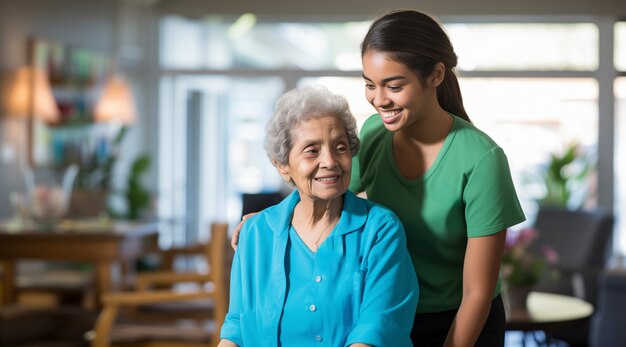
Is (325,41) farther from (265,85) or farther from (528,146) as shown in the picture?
(528,146)

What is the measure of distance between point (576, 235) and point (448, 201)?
5.40 m

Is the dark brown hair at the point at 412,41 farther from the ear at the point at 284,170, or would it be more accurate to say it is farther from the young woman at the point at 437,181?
the ear at the point at 284,170

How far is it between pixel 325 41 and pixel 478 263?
8063 mm

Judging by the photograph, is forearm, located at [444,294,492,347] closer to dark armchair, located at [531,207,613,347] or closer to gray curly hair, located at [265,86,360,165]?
gray curly hair, located at [265,86,360,165]

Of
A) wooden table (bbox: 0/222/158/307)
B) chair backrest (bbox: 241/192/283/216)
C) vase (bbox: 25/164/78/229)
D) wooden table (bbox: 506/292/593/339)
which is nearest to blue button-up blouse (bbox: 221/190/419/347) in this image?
chair backrest (bbox: 241/192/283/216)

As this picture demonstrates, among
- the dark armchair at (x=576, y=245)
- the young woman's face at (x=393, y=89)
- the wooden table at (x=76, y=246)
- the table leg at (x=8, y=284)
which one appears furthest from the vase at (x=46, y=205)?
the young woman's face at (x=393, y=89)

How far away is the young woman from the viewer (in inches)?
74.6

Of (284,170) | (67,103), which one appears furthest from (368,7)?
(284,170)

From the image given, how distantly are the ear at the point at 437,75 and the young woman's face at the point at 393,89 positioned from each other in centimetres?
2

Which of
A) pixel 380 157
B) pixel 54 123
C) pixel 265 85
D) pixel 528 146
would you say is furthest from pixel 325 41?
pixel 380 157

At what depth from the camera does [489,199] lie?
189 cm

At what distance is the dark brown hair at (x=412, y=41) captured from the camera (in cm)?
189

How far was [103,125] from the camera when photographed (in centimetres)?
860

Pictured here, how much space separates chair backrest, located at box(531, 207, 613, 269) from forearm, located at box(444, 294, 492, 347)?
5.05 m
